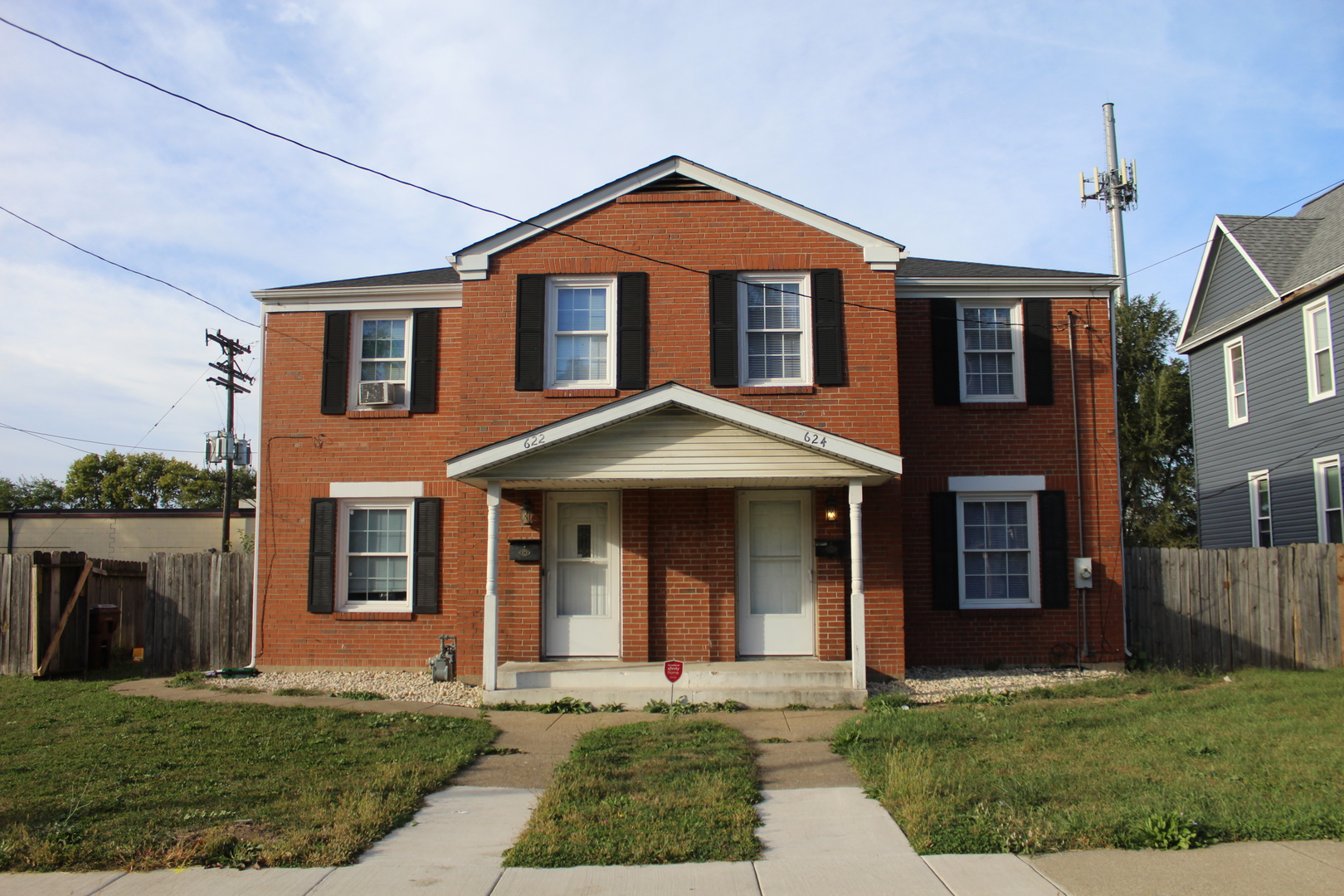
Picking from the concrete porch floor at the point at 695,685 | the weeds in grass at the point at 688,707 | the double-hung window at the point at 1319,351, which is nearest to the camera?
the weeds in grass at the point at 688,707

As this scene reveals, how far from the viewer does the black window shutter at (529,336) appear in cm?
1206

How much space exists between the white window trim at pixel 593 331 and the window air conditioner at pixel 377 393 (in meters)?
2.74

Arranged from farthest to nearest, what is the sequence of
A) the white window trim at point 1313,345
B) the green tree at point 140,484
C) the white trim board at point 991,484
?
the green tree at point 140,484 < the white window trim at point 1313,345 < the white trim board at point 991,484

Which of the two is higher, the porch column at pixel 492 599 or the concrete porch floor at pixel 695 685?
the porch column at pixel 492 599

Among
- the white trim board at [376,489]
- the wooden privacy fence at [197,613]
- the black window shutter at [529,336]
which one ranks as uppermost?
the black window shutter at [529,336]

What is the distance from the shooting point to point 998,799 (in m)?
6.22

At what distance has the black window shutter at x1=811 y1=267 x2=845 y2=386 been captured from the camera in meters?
11.9

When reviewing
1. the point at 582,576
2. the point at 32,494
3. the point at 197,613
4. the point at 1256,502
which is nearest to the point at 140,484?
the point at 32,494

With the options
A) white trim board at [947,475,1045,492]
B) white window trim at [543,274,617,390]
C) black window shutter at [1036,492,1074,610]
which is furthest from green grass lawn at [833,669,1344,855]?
white window trim at [543,274,617,390]

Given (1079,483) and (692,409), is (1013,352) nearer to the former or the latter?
(1079,483)

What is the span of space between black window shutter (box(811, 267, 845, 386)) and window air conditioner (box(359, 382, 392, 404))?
237 inches

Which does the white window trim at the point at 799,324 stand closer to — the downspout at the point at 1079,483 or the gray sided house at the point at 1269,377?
the downspout at the point at 1079,483

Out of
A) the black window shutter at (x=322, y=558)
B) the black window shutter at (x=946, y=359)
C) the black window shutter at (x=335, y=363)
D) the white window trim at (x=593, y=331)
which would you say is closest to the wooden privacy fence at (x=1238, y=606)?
the black window shutter at (x=946, y=359)

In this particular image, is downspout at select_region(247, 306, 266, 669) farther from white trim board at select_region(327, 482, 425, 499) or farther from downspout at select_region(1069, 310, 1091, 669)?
downspout at select_region(1069, 310, 1091, 669)
